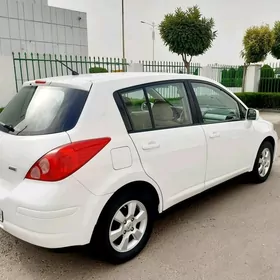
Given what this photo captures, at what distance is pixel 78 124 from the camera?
7.27 ft

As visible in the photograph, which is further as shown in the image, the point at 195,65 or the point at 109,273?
the point at 195,65

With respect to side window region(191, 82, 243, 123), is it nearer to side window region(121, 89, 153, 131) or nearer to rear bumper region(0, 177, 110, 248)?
side window region(121, 89, 153, 131)

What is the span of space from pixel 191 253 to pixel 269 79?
1382 cm

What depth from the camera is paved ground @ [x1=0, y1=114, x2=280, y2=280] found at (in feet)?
7.89

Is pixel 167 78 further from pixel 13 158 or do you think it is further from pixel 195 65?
pixel 195 65

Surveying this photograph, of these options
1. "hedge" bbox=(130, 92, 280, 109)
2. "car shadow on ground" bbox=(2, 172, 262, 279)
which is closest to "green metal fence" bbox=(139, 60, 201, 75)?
"hedge" bbox=(130, 92, 280, 109)

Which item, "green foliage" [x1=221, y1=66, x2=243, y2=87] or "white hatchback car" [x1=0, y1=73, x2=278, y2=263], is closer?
"white hatchback car" [x1=0, y1=73, x2=278, y2=263]

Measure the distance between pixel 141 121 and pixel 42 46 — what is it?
555 inches

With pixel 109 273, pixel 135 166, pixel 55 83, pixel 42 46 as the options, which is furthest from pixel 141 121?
pixel 42 46

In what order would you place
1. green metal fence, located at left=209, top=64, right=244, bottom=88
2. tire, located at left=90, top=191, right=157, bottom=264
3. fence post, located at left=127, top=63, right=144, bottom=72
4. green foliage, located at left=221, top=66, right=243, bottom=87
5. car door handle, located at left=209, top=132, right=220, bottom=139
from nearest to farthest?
1. tire, located at left=90, top=191, right=157, bottom=264
2. car door handle, located at left=209, top=132, right=220, bottom=139
3. fence post, located at left=127, top=63, right=144, bottom=72
4. green metal fence, located at left=209, top=64, right=244, bottom=88
5. green foliage, located at left=221, top=66, right=243, bottom=87

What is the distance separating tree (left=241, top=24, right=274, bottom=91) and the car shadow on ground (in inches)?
484

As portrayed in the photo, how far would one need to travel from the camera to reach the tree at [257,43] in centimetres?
1373

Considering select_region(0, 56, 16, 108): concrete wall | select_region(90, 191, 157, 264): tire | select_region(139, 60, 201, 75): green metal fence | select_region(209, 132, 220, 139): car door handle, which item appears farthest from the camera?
select_region(139, 60, 201, 75): green metal fence

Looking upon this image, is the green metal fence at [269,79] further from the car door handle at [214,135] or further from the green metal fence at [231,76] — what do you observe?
the car door handle at [214,135]
